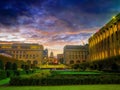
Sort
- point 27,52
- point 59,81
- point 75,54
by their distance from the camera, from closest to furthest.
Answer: point 59,81, point 27,52, point 75,54

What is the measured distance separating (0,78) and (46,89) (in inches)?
439

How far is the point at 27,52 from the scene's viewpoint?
146m

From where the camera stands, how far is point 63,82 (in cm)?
1911

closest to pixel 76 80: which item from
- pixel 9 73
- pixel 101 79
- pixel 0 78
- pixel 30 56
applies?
pixel 101 79

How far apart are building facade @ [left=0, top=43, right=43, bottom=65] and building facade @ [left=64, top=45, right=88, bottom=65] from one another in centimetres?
1828

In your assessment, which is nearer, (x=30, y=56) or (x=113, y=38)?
(x=113, y=38)

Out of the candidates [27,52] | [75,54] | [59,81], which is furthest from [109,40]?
[27,52]

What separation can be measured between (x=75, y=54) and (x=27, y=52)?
112ft

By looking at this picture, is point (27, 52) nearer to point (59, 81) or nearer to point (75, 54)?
point (75, 54)

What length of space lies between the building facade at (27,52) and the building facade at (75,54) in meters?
18.3

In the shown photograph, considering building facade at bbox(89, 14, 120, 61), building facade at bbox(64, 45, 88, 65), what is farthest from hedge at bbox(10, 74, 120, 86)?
building facade at bbox(64, 45, 88, 65)

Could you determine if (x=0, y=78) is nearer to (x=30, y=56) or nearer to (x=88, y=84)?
(x=88, y=84)

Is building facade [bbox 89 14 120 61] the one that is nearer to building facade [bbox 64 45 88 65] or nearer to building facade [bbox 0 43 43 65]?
building facade [bbox 64 45 88 65]

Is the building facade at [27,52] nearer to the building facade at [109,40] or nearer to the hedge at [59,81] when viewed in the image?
the building facade at [109,40]
